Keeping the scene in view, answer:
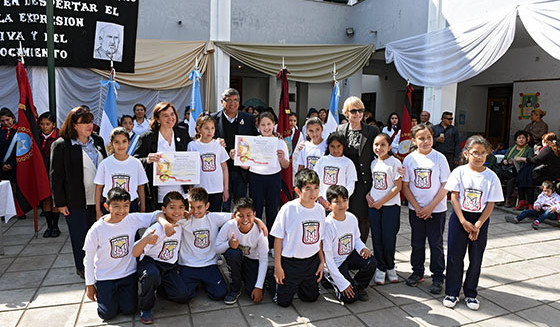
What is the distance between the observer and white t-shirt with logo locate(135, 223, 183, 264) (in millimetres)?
3240

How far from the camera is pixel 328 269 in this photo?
3387 mm

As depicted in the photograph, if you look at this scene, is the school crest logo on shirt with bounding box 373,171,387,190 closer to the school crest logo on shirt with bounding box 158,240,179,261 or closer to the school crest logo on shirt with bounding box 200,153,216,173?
the school crest logo on shirt with bounding box 200,153,216,173

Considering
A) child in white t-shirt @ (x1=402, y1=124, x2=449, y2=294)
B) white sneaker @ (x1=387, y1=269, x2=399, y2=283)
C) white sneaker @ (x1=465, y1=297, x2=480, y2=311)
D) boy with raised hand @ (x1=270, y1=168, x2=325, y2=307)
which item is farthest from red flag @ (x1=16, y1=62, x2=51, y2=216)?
white sneaker @ (x1=465, y1=297, x2=480, y2=311)

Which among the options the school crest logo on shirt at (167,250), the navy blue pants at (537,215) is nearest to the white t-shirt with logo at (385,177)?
the school crest logo on shirt at (167,250)

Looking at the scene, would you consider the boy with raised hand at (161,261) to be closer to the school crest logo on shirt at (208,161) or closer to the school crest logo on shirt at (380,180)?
the school crest logo on shirt at (208,161)

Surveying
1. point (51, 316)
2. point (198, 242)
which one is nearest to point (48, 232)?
point (51, 316)

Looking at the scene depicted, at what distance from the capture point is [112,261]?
3104mm

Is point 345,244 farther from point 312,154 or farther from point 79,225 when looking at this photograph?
point 79,225

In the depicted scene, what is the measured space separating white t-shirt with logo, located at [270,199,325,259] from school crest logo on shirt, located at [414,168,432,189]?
105 centimetres

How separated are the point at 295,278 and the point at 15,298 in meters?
2.45

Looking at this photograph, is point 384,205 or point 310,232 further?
point 384,205

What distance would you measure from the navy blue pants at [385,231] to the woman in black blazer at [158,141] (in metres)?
1.94

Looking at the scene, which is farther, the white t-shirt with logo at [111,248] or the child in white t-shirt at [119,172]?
the child in white t-shirt at [119,172]

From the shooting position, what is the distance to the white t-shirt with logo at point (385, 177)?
3668 mm
